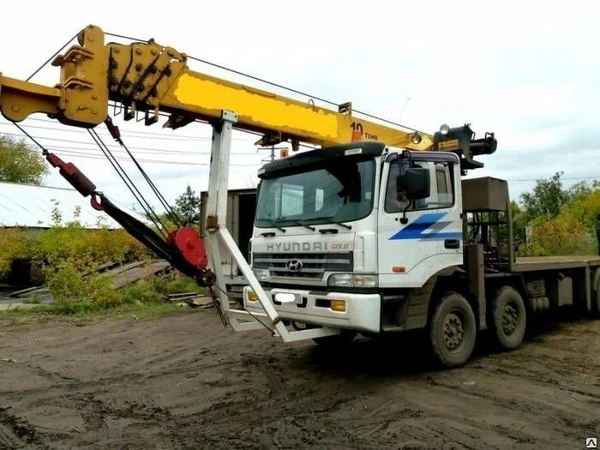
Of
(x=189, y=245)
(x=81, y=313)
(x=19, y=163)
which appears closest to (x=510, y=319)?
(x=189, y=245)

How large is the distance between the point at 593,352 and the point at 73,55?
8009mm

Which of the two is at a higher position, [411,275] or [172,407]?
[411,275]

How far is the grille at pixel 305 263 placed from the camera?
20.0 ft

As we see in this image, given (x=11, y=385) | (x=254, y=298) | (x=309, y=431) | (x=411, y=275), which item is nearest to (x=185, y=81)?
(x=254, y=298)

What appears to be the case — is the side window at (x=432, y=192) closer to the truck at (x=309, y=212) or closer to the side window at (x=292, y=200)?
the truck at (x=309, y=212)

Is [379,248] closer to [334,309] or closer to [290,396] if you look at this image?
[334,309]

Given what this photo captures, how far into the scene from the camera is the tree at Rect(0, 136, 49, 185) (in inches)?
1876

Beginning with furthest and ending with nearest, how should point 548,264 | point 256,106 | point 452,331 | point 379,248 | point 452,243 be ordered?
point 548,264 → point 452,331 → point 452,243 → point 256,106 → point 379,248

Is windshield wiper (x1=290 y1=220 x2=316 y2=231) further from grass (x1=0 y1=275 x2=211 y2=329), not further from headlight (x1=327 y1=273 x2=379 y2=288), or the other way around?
grass (x1=0 y1=275 x2=211 y2=329)

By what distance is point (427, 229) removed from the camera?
658 centimetres

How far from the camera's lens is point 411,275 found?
6.31m

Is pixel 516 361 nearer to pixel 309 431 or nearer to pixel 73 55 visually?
pixel 309 431

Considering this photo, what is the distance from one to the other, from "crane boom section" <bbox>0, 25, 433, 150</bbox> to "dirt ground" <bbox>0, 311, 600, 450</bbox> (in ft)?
9.77

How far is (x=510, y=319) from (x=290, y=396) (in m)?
4.08
